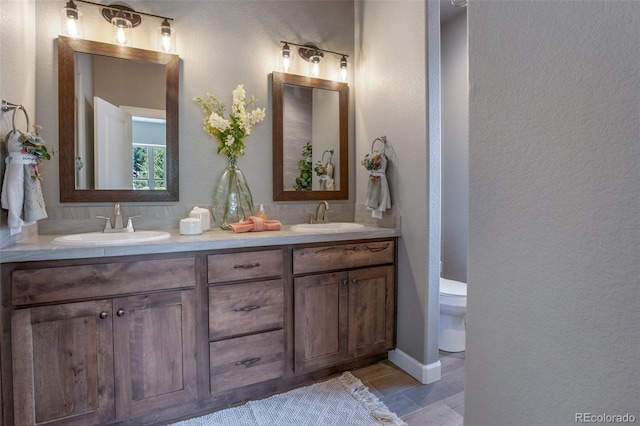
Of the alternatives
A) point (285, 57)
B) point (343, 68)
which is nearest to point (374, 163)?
point (343, 68)

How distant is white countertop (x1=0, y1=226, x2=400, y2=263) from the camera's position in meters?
1.41

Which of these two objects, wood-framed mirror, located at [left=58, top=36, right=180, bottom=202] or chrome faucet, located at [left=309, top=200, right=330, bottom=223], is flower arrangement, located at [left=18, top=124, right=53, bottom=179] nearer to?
wood-framed mirror, located at [left=58, top=36, right=180, bottom=202]

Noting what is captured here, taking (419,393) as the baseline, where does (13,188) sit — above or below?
above

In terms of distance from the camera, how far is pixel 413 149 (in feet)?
7.00

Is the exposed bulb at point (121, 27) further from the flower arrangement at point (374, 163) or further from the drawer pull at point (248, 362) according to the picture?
the drawer pull at point (248, 362)

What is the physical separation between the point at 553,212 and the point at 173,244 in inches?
60.6

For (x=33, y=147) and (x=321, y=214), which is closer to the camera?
(x=33, y=147)

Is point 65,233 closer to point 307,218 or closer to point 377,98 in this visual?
point 307,218

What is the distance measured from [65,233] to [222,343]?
1123 millimetres

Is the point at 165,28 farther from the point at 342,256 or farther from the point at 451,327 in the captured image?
the point at 451,327

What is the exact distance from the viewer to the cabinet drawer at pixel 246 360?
177 centimetres

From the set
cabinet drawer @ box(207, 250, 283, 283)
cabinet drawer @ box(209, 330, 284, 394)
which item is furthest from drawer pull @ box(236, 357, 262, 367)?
cabinet drawer @ box(207, 250, 283, 283)

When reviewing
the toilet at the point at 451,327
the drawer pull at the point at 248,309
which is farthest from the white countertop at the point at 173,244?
the toilet at the point at 451,327

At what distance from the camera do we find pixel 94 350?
1.53m
